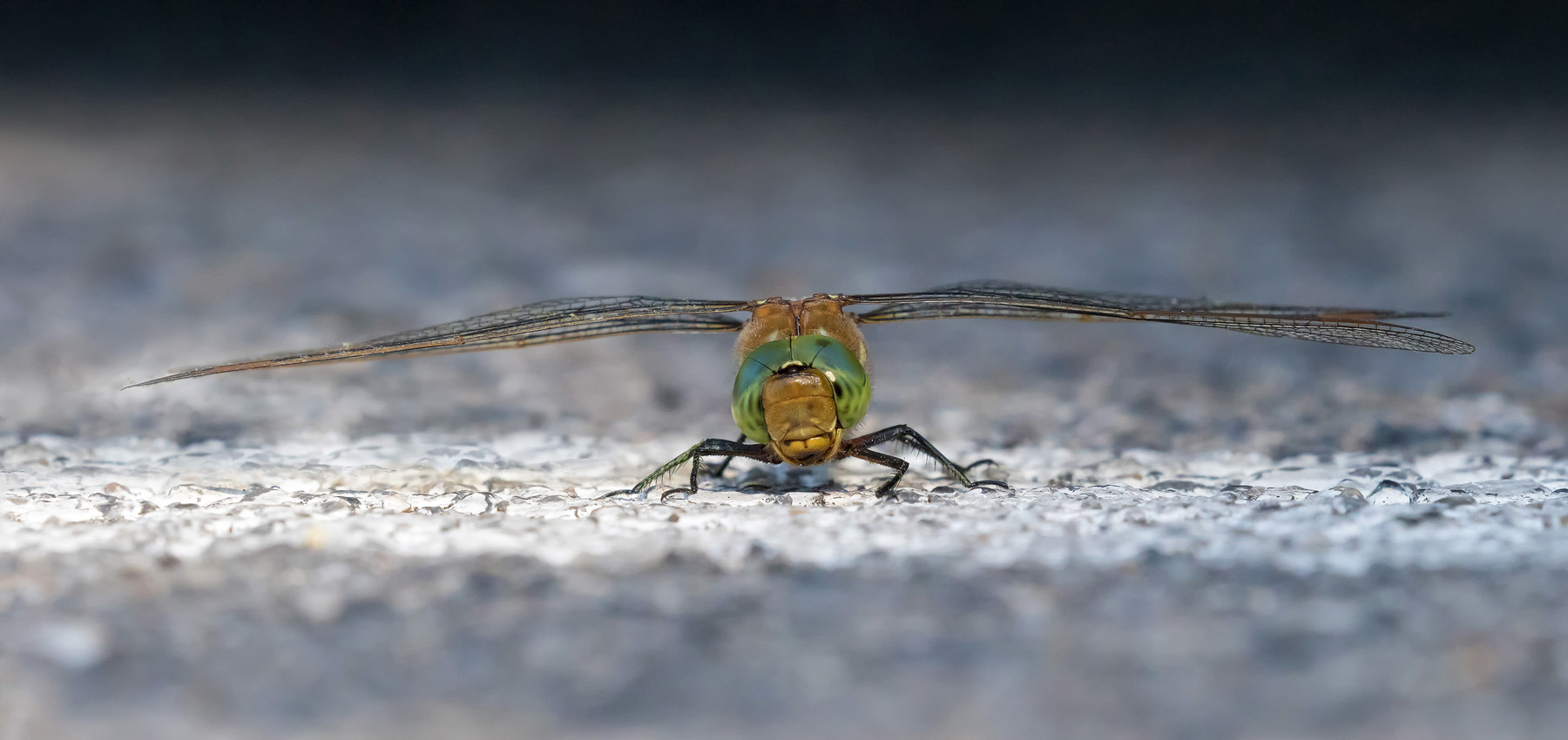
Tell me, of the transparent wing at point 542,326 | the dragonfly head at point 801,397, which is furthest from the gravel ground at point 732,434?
the transparent wing at point 542,326

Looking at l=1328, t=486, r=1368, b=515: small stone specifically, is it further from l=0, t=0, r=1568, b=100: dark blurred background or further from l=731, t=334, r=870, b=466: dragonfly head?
l=0, t=0, r=1568, b=100: dark blurred background

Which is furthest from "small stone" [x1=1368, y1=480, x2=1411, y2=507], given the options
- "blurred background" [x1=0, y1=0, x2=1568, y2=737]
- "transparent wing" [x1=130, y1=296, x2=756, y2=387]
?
"transparent wing" [x1=130, y1=296, x2=756, y2=387]

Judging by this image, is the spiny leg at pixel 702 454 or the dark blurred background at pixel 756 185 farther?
the dark blurred background at pixel 756 185

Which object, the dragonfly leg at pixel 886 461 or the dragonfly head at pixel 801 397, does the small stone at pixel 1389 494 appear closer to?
the dragonfly leg at pixel 886 461

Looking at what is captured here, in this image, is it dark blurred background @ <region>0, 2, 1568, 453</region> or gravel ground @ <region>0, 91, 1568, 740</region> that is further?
dark blurred background @ <region>0, 2, 1568, 453</region>

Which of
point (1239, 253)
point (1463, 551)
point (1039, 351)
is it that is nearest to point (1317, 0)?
point (1239, 253)

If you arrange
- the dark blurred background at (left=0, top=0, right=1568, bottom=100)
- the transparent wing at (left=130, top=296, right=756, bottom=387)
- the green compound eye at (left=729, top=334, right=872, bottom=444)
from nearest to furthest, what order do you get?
the transparent wing at (left=130, top=296, right=756, bottom=387) < the green compound eye at (left=729, top=334, right=872, bottom=444) < the dark blurred background at (left=0, top=0, right=1568, bottom=100)

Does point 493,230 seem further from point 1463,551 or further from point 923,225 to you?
point 1463,551
